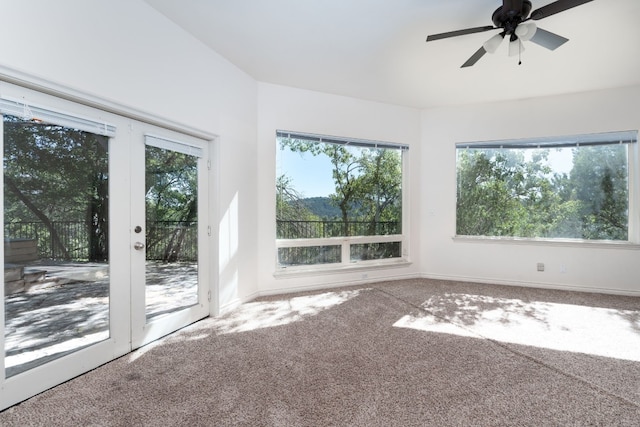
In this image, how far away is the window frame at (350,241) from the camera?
13.9ft

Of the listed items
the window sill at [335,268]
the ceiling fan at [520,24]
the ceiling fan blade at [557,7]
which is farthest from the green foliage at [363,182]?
the ceiling fan blade at [557,7]

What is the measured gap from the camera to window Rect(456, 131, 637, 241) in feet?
14.0

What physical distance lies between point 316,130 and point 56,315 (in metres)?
3.37

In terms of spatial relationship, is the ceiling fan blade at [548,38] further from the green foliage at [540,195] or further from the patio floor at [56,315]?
the patio floor at [56,315]

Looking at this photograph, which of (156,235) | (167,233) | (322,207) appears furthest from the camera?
(322,207)

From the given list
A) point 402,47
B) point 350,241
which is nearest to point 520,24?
point 402,47

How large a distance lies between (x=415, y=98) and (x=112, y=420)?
4.78m

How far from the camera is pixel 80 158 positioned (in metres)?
2.18

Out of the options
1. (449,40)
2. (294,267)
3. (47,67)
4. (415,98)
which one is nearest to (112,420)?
(47,67)

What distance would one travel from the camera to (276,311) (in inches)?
136

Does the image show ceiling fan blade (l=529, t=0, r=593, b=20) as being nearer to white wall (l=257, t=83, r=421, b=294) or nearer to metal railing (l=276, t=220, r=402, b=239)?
white wall (l=257, t=83, r=421, b=294)

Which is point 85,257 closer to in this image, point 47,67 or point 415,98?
point 47,67

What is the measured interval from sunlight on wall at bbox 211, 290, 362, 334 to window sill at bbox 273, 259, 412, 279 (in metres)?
0.38

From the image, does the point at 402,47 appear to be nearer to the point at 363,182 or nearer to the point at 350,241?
the point at 363,182
